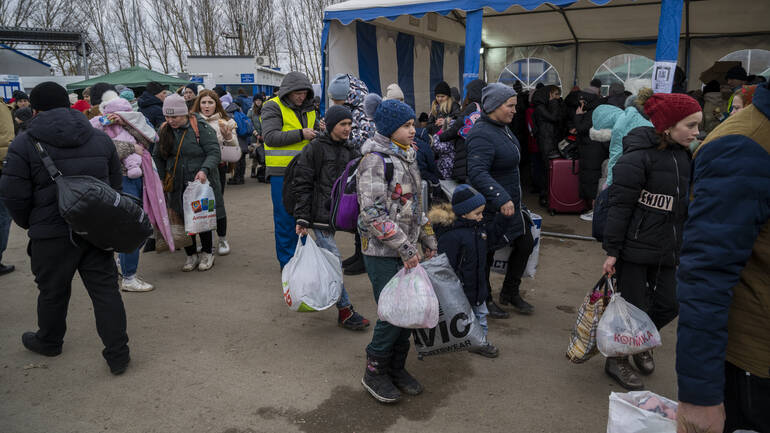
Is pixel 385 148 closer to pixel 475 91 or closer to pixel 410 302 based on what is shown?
pixel 410 302

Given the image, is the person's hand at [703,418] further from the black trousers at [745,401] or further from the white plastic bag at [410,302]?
the white plastic bag at [410,302]

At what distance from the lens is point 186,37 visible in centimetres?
3894

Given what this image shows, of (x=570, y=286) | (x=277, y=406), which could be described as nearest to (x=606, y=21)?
(x=570, y=286)

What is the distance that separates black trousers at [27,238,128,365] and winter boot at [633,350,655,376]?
3451 millimetres

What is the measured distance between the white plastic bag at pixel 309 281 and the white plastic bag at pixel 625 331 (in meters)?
1.80

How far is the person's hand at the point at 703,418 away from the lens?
4.66 ft

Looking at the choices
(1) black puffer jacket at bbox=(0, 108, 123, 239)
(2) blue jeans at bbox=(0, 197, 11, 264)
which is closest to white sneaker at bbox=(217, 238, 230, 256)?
(2) blue jeans at bbox=(0, 197, 11, 264)

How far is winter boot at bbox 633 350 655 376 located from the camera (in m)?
3.53

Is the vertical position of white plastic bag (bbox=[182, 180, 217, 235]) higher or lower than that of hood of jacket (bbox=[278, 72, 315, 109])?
lower

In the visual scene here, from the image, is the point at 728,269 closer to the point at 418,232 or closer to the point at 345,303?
the point at 418,232

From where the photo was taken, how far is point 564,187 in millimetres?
8062

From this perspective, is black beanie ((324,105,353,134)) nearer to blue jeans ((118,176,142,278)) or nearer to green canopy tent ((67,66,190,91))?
blue jeans ((118,176,142,278))

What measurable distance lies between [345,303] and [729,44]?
1023 centimetres

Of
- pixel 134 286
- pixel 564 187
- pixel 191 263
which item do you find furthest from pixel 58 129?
pixel 564 187
